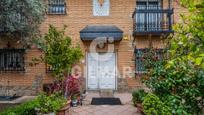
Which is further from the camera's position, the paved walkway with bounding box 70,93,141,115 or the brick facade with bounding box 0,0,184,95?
the brick facade with bounding box 0,0,184,95

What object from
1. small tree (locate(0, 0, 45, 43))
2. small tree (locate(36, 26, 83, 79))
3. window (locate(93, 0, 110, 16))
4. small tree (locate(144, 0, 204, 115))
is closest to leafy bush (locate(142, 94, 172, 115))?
small tree (locate(144, 0, 204, 115))

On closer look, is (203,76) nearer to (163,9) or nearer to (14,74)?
(163,9)

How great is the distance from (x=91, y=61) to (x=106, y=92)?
6.49ft

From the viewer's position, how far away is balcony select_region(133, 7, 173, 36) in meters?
18.3

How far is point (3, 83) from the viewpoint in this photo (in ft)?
61.8

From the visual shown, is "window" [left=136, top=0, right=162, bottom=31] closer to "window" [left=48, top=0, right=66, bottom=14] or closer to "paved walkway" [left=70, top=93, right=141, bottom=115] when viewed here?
"window" [left=48, top=0, right=66, bottom=14]

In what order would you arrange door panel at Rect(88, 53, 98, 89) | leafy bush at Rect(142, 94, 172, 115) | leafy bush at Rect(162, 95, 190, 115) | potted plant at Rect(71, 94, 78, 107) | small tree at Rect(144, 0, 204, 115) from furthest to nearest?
door panel at Rect(88, 53, 98, 89)
potted plant at Rect(71, 94, 78, 107)
leafy bush at Rect(142, 94, 172, 115)
leafy bush at Rect(162, 95, 190, 115)
small tree at Rect(144, 0, 204, 115)

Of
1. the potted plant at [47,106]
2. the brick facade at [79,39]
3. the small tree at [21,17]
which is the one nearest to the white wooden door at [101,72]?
the brick facade at [79,39]

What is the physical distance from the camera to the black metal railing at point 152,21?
18.3m

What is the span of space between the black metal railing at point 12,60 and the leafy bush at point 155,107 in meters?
10.8

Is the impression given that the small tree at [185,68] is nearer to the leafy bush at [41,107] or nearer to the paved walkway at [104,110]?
the paved walkway at [104,110]

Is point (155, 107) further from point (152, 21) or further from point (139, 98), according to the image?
point (152, 21)

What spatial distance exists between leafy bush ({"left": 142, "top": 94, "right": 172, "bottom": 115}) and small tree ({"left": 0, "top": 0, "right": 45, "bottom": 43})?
284 inches

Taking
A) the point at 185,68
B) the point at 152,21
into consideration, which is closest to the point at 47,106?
the point at 185,68
